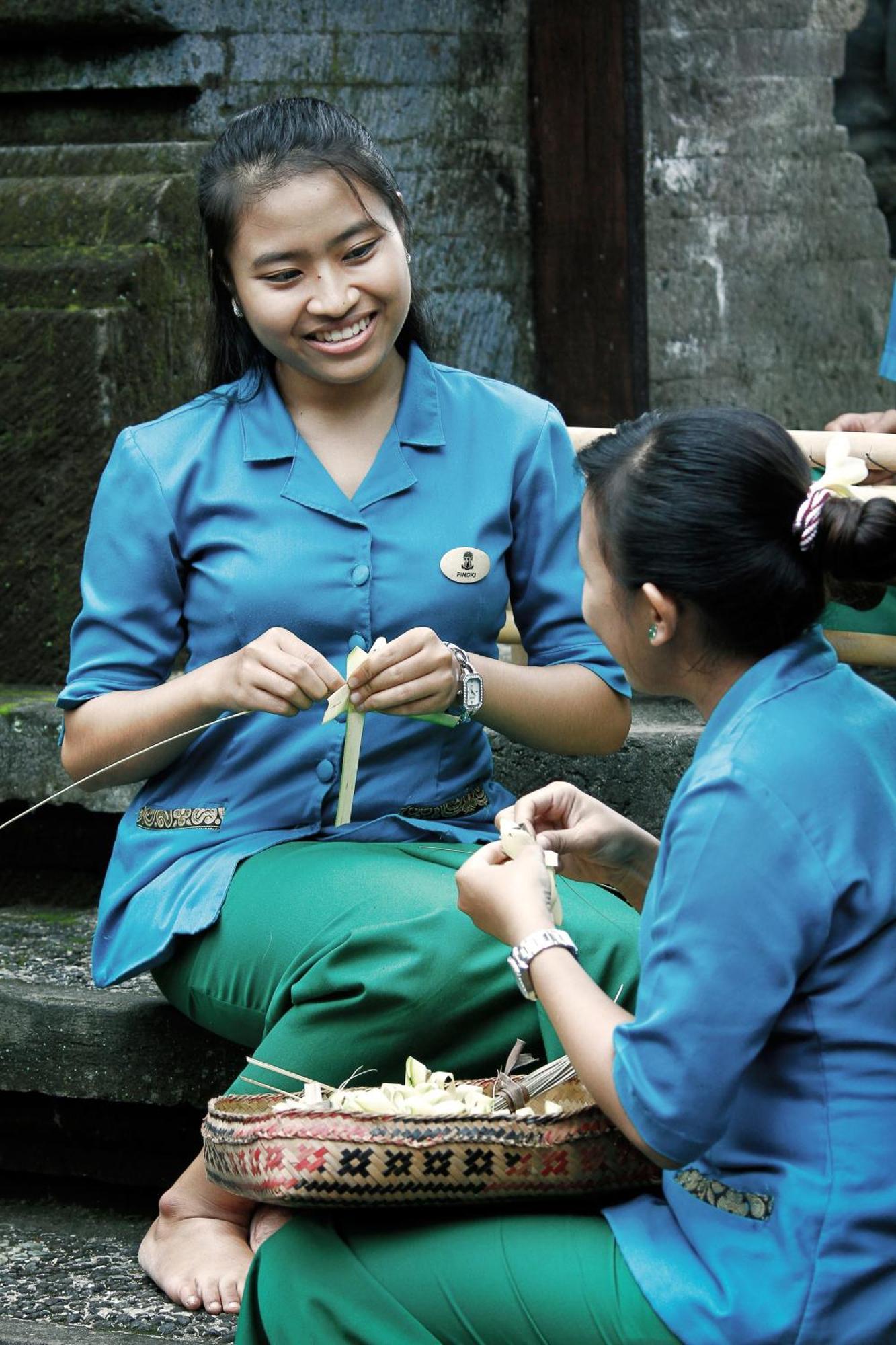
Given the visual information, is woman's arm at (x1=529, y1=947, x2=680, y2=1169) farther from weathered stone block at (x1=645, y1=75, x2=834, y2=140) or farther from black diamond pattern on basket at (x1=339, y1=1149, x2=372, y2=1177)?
weathered stone block at (x1=645, y1=75, x2=834, y2=140)

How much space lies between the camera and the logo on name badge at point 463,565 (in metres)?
2.62

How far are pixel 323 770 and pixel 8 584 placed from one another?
1553mm

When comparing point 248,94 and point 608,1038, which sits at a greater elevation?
point 248,94

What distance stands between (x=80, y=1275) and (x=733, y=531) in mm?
1688

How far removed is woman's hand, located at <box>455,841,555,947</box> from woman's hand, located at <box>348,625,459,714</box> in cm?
39

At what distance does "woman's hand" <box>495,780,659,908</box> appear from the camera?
2.15 m

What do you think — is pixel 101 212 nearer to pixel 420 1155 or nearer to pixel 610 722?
pixel 610 722

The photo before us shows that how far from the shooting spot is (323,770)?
257 cm

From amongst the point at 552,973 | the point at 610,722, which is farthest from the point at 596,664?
the point at 552,973

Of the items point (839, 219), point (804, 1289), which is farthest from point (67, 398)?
point (839, 219)

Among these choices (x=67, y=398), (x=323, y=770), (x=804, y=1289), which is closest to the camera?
(x=804, y=1289)

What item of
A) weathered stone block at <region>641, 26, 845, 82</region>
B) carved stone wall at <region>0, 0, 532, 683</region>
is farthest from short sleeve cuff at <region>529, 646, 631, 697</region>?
weathered stone block at <region>641, 26, 845, 82</region>

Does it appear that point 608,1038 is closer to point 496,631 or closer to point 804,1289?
point 804,1289

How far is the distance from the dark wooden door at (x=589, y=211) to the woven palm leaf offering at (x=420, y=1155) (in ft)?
12.1
